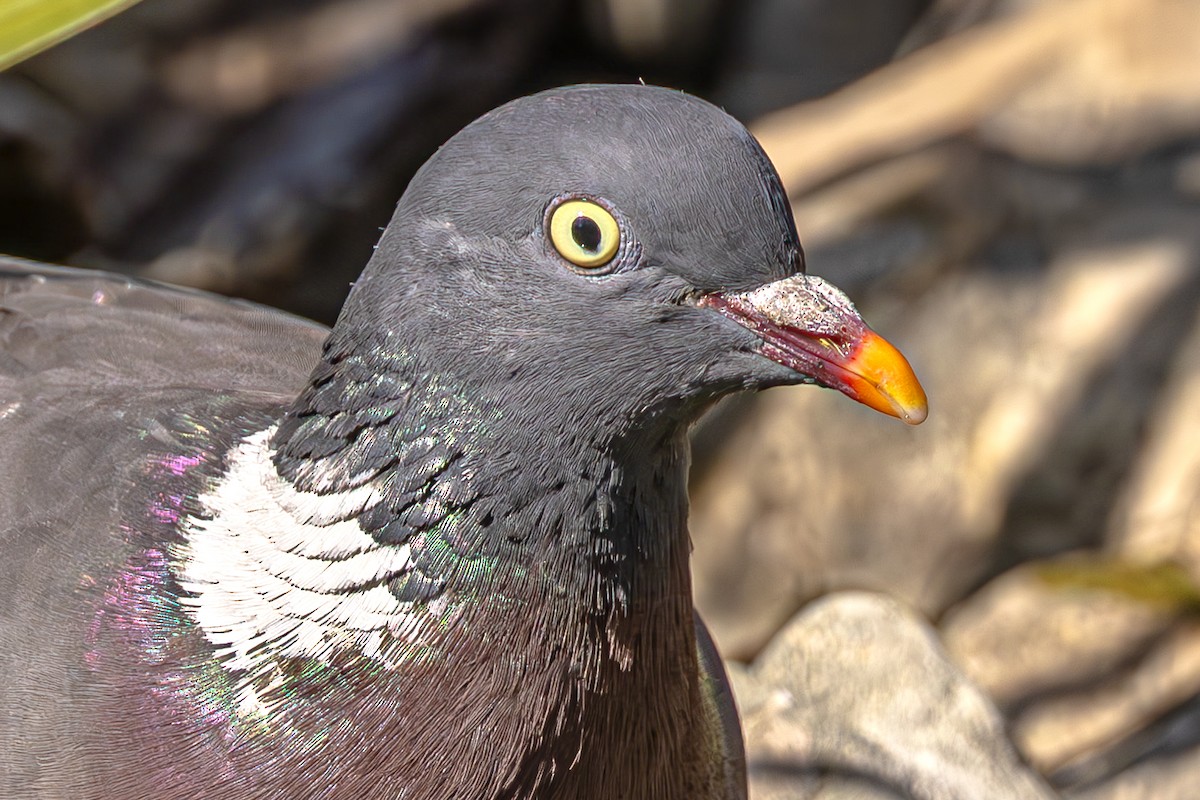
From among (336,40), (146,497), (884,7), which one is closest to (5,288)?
(146,497)

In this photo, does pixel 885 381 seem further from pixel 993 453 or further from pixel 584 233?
pixel 993 453

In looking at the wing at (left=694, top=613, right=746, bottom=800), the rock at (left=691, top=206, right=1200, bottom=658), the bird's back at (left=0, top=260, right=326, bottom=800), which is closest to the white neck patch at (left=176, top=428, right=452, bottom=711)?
the bird's back at (left=0, top=260, right=326, bottom=800)

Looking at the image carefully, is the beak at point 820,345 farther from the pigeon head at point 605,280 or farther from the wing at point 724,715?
the wing at point 724,715

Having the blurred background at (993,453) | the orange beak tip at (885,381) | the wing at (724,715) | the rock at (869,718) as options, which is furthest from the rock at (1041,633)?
the orange beak tip at (885,381)

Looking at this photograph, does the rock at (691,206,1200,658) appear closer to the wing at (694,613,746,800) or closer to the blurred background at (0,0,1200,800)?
the blurred background at (0,0,1200,800)

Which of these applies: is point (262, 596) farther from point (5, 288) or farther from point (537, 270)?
point (5, 288)

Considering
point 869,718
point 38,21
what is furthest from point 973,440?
point 38,21

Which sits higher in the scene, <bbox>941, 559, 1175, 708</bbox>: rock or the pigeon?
the pigeon

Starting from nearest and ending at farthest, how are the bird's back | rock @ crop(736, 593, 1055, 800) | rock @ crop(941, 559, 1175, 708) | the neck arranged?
1. the neck
2. the bird's back
3. rock @ crop(736, 593, 1055, 800)
4. rock @ crop(941, 559, 1175, 708)
